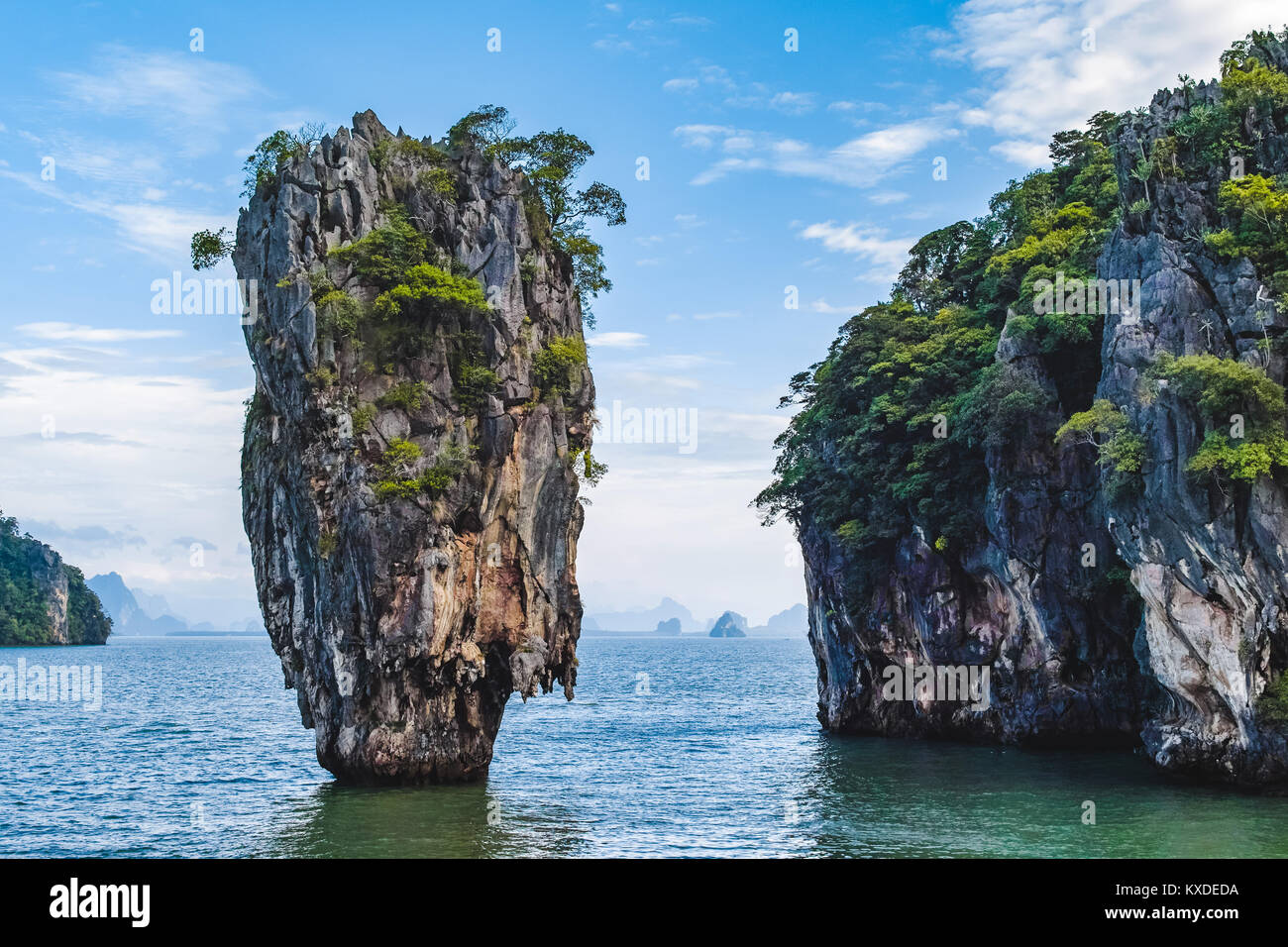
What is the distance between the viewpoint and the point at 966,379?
139 feet

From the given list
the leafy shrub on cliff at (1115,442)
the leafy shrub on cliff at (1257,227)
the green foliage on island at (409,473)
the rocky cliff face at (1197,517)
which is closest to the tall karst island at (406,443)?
the green foliage on island at (409,473)

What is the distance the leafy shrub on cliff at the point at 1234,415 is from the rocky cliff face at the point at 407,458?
1854 cm

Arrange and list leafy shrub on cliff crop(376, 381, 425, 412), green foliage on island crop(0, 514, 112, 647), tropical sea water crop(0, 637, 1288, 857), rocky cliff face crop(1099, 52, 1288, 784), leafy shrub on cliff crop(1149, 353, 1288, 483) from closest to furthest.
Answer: tropical sea water crop(0, 637, 1288, 857) → leafy shrub on cliff crop(1149, 353, 1288, 483) → rocky cliff face crop(1099, 52, 1288, 784) → leafy shrub on cliff crop(376, 381, 425, 412) → green foliage on island crop(0, 514, 112, 647)

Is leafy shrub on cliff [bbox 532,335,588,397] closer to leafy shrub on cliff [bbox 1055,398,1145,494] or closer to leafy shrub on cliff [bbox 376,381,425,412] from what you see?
leafy shrub on cliff [bbox 376,381,425,412]

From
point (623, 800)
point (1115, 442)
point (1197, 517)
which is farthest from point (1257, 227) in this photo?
point (623, 800)

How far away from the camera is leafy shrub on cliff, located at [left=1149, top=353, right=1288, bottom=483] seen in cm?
2853

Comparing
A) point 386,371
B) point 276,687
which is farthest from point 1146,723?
point 276,687

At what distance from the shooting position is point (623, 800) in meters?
33.1

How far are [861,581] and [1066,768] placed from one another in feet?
42.0

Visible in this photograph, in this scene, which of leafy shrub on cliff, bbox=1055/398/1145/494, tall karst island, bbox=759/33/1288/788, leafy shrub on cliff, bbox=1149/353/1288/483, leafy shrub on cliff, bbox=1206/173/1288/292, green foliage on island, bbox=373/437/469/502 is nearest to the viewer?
leafy shrub on cliff, bbox=1149/353/1288/483

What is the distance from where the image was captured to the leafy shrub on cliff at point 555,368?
116 ft

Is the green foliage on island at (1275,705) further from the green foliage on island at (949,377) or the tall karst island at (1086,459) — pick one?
the green foliage on island at (949,377)

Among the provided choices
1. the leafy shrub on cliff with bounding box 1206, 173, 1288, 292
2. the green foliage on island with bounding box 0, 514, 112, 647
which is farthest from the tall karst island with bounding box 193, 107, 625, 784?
the green foliage on island with bounding box 0, 514, 112, 647

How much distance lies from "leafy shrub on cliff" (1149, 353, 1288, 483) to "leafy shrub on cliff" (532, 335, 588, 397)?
1807cm
